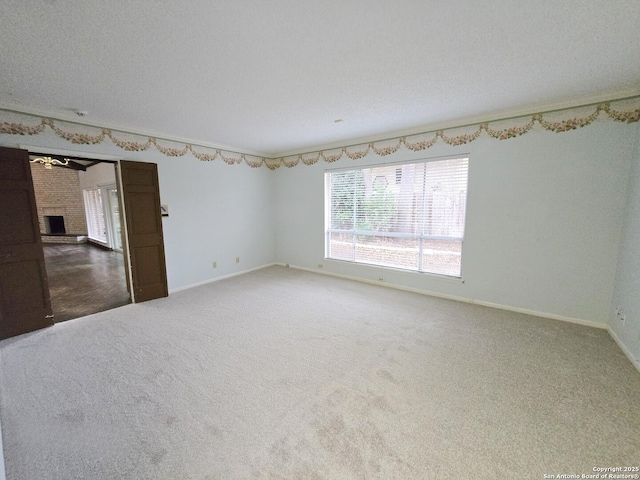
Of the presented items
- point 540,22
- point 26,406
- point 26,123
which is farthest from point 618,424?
point 26,123

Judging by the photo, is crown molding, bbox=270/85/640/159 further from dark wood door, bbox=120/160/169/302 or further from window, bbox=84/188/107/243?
window, bbox=84/188/107/243

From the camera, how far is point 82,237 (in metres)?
9.09

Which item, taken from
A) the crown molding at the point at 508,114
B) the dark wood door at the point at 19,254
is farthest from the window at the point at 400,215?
the dark wood door at the point at 19,254

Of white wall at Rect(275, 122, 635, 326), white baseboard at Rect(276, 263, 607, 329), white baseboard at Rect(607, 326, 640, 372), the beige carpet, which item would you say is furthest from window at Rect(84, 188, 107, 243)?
white baseboard at Rect(607, 326, 640, 372)

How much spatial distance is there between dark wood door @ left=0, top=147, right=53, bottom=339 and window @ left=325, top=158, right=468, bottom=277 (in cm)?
417

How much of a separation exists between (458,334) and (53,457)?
3369 millimetres

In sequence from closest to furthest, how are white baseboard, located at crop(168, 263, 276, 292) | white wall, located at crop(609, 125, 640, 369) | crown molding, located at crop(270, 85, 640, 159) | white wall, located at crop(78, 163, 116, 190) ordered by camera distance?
1. white wall, located at crop(609, 125, 640, 369)
2. crown molding, located at crop(270, 85, 640, 159)
3. white baseboard, located at crop(168, 263, 276, 292)
4. white wall, located at crop(78, 163, 116, 190)

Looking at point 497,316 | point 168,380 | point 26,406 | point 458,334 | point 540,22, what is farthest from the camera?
point 497,316

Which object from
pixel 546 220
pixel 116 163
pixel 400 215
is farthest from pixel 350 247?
pixel 116 163

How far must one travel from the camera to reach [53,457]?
58.1 inches

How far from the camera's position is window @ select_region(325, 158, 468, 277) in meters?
3.77

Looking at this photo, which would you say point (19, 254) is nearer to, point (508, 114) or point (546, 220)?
point (508, 114)

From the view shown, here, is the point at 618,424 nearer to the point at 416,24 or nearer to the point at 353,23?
the point at 416,24

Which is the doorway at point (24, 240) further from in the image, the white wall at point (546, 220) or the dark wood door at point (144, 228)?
the white wall at point (546, 220)
